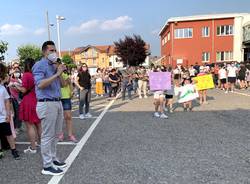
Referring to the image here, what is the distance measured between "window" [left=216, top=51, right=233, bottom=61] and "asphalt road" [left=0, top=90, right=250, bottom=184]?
3595 cm

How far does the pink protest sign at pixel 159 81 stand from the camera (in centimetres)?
1038

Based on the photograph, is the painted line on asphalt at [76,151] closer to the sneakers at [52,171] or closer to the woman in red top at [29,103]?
the sneakers at [52,171]

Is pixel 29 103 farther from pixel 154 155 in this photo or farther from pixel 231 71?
pixel 231 71

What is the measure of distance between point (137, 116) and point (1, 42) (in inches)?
281

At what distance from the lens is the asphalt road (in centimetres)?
472

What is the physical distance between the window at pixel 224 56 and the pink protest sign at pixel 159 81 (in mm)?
35312

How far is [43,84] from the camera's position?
461 centimetres

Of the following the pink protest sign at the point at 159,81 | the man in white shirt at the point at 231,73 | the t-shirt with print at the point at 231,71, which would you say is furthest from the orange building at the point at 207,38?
the pink protest sign at the point at 159,81

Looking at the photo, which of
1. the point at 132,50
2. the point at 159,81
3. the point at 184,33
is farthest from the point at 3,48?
the point at 132,50

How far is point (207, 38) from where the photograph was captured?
4312cm

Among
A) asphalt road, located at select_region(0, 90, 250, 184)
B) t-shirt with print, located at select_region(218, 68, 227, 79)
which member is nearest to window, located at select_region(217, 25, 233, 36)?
t-shirt with print, located at select_region(218, 68, 227, 79)

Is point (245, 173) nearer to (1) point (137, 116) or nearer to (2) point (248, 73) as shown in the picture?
(1) point (137, 116)

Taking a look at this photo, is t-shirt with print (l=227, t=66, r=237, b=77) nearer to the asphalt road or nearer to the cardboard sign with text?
the cardboard sign with text

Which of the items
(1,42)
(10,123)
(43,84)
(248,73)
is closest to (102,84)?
(1,42)
